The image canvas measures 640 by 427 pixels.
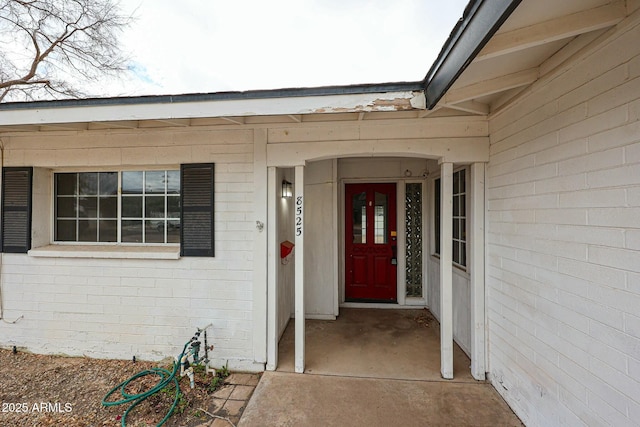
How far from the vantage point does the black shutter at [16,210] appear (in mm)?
3340

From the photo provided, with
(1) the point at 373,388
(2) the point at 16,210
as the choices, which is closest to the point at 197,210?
(2) the point at 16,210

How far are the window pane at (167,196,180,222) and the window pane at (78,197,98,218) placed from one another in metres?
1.02

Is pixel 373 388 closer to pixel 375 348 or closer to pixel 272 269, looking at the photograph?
pixel 375 348

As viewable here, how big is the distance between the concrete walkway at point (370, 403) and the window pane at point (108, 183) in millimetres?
2913

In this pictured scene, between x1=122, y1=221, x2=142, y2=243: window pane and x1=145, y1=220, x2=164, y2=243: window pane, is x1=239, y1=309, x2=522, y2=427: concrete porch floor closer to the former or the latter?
x1=145, y1=220, x2=164, y2=243: window pane

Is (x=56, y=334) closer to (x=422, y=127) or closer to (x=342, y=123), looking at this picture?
(x=342, y=123)

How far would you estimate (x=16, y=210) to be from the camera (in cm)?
336

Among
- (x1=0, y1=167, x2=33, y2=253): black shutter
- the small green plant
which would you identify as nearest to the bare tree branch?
(x1=0, y1=167, x2=33, y2=253): black shutter

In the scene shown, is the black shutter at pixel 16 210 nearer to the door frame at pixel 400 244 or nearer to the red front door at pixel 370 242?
the door frame at pixel 400 244

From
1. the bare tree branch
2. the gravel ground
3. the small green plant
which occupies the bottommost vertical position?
the gravel ground

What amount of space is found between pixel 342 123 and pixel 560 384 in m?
2.70

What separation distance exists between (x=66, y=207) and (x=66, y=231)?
0.31 meters

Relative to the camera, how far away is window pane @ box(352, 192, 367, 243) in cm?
498

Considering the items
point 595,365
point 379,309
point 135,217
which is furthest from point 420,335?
point 135,217
